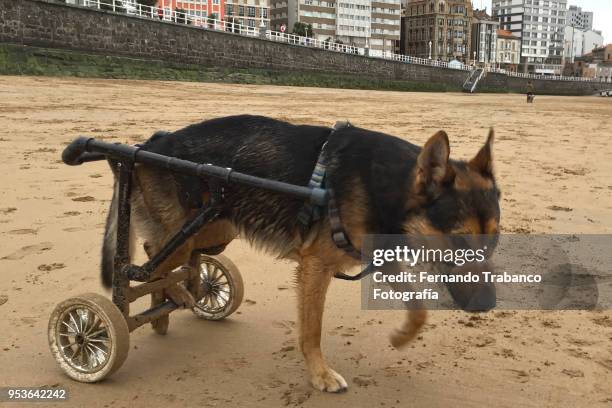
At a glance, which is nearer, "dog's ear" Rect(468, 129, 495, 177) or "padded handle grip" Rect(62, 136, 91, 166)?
"dog's ear" Rect(468, 129, 495, 177)

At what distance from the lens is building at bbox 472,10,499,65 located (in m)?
149

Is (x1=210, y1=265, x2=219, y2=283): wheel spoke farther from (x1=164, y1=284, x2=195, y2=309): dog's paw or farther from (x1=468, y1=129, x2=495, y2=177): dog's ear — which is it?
(x1=468, y1=129, x2=495, y2=177): dog's ear

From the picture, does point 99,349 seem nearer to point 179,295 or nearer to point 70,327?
point 70,327

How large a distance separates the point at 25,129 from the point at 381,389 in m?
11.8

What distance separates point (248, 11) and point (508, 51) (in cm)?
9054

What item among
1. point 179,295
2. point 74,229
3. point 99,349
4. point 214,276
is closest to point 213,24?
point 74,229

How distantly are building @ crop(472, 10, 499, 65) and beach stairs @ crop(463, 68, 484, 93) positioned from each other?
69.7 m

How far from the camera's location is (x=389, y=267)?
329cm

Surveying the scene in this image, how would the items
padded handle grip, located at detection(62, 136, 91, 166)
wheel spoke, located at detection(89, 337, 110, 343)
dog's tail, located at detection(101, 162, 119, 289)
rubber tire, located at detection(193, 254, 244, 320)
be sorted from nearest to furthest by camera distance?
wheel spoke, located at detection(89, 337, 110, 343), padded handle grip, located at detection(62, 136, 91, 166), dog's tail, located at detection(101, 162, 119, 289), rubber tire, located at detection(193, 254, 244, 320)

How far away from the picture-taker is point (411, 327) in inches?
135

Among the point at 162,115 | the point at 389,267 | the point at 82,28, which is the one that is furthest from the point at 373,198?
the point at 82,28

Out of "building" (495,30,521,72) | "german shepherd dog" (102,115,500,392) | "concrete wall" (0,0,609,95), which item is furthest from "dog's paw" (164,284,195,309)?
"building" (495,30,521,72)

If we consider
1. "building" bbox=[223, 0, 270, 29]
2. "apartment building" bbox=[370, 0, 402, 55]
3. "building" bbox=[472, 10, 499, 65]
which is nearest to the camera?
"building" bbox=[223, 0, 270, 29]

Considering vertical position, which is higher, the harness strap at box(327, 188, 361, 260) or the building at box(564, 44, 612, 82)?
the building at box(564, 44, 612, 82)
